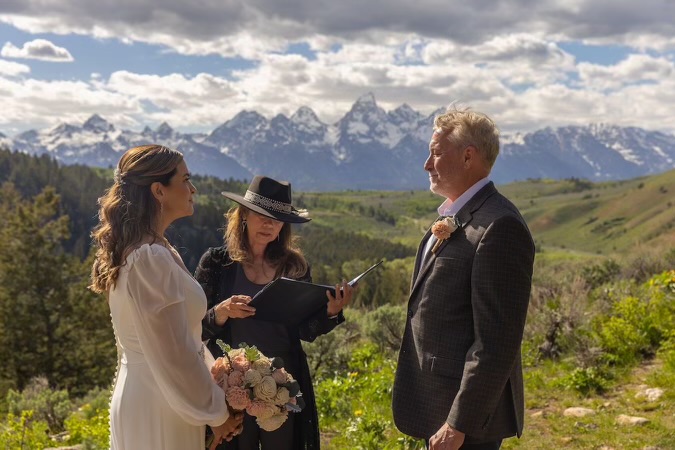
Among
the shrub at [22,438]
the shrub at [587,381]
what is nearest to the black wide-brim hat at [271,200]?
the shrub at [22,438]

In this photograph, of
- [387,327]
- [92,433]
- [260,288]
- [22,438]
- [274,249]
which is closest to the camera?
[260,288]

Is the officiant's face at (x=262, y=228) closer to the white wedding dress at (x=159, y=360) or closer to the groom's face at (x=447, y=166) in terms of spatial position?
the white wedding dress at (x=159, y=360)

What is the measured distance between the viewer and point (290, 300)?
4.00 metres

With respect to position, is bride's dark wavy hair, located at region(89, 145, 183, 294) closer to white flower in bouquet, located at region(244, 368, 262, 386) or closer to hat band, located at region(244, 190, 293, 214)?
white flower in bouquet, located at region(244, 368, 262, 386)

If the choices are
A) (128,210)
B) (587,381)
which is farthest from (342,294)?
(587,381)

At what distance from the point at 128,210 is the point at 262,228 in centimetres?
153

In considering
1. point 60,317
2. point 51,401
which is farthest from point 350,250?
point 51,401

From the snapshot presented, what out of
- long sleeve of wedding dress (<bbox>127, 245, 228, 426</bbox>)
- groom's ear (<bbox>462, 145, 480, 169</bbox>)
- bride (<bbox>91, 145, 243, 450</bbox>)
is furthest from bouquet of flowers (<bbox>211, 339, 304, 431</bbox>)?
groom's ear (<bbox>462, 145, 480, 169</bbox>)

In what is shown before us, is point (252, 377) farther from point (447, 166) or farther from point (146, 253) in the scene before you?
point (447, 166)

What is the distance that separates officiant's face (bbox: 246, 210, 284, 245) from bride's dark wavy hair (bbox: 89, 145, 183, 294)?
1379 mm

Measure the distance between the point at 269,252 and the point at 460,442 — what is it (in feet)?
7.35

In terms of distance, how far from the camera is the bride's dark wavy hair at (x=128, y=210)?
3.08 m

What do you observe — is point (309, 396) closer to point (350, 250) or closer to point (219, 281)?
point (219, 281)

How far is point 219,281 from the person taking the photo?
4500 millimetres
